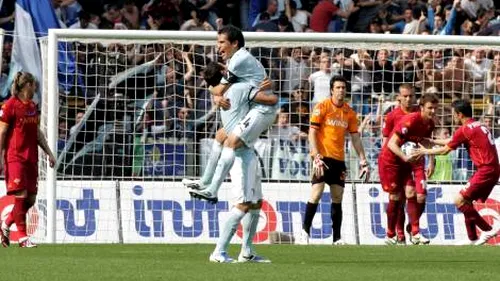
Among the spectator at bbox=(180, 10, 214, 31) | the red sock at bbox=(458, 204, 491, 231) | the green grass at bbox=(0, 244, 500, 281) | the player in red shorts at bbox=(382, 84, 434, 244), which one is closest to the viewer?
the green grass at bbox=(0, 244, 500, 281)

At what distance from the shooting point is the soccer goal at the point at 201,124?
861 inches

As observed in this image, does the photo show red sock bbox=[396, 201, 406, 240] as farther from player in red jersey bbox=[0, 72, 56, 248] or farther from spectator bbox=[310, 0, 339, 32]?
spectator bbox=[310, 0, 339, 32]

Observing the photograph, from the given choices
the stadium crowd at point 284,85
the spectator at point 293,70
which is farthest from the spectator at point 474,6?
the spectator at point 293,70

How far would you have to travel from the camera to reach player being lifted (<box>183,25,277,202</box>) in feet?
47.1

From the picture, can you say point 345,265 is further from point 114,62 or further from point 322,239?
point 114,62

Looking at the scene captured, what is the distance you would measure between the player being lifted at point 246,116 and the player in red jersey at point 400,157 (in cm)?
611

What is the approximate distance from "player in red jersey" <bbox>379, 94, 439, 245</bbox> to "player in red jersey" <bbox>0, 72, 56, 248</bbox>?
16.8 feet

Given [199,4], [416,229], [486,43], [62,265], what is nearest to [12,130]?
[62,265]

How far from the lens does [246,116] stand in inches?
574

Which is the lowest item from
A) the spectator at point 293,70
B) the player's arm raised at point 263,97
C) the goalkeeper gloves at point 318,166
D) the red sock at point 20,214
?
the red sock at point 20,214

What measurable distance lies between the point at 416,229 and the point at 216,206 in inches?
131

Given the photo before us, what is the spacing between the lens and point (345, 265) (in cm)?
1455

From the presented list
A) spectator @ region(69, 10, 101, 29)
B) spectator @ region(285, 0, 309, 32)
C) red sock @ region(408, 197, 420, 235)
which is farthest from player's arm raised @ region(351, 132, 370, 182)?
spectator @ region(69, 10, 101, 29)

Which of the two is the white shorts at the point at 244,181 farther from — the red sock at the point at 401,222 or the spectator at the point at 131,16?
the spectator at the point at 131,16
